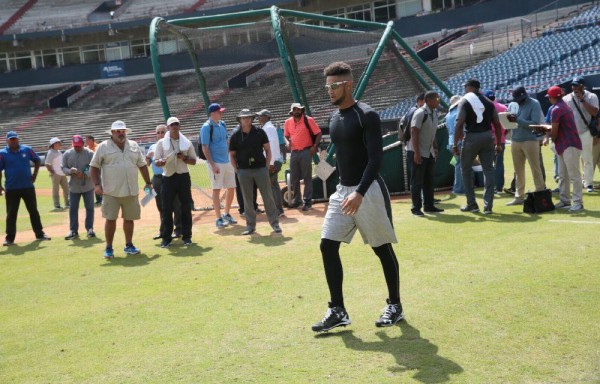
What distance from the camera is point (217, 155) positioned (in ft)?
39.7

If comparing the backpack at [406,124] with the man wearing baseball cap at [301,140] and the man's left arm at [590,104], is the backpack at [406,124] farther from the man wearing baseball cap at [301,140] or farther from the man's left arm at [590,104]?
the man's left arm at [590,104]

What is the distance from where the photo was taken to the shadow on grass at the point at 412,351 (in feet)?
15.5

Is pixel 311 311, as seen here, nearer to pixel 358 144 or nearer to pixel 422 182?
pixel 358 144

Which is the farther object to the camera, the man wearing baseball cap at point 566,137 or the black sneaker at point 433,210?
the black sneaker at point 433,210

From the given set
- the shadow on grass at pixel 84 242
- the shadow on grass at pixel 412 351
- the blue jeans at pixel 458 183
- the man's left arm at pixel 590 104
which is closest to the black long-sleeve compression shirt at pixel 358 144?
the shadow on grass at pixel 412 351

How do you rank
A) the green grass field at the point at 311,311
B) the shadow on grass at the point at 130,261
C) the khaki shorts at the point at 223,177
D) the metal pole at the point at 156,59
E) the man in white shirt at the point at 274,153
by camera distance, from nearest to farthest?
the green grass field at the point at 311,311 < the shadow on grass at the point at 130,261 < the khaki shorts at the point at 223,177 < the man in white shirt at the point at 274,153 < the metal pole at the point at 156,59

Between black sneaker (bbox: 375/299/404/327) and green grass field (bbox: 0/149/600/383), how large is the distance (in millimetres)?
59

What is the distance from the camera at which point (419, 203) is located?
11375 millimetres

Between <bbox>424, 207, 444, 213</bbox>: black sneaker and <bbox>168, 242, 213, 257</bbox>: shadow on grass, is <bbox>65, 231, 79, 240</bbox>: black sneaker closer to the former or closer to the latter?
<bbox>168, 242, 213, 257</bbox>: shadow on grass

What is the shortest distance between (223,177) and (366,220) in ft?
21.6

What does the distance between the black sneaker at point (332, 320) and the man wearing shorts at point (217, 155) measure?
20.5 feet

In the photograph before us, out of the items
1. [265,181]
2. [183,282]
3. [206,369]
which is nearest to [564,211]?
[265,181]

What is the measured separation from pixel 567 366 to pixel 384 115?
1308 centimetres

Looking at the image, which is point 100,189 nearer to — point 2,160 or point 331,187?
point 2,160
